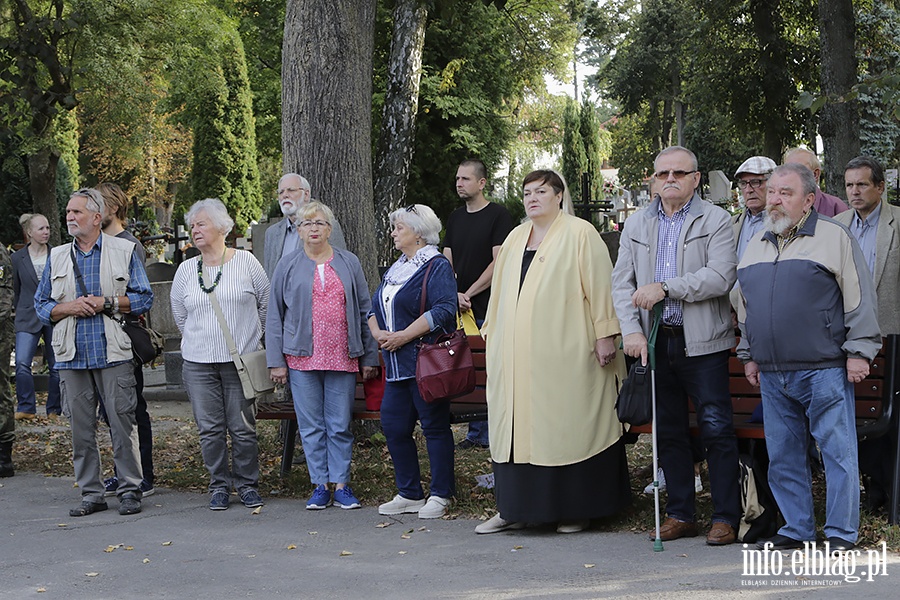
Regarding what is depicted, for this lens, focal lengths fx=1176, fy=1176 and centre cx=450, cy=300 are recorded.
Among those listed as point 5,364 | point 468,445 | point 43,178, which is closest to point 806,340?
point 468,445

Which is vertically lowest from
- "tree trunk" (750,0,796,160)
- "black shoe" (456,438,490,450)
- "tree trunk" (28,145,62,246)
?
"black shoe" (456,438,490,450)

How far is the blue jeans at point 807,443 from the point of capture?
221 inches

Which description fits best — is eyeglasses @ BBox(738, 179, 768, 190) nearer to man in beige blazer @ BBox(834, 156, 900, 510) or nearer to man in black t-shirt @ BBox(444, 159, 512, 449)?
man in beige blazer @ BBox(834, 156, 900, 510)

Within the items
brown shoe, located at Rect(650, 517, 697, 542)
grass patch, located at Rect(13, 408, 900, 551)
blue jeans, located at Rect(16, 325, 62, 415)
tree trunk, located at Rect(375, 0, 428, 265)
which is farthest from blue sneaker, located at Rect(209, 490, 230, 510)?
tree trunk, located at Rect(375, 0, 428, 265)

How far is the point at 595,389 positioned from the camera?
6270 mm

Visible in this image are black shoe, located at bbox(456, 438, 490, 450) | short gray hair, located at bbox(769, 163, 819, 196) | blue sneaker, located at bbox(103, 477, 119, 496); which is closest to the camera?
short gray hair, located at bbox(769, 163, 819, 196)

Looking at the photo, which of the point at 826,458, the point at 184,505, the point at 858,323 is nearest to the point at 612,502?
the point at 826,458

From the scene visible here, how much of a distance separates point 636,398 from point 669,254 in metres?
0.78

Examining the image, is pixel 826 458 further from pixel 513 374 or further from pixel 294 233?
pixel 294 233

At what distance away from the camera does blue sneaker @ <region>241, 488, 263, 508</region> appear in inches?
292

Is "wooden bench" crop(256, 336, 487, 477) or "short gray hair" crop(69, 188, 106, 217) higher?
"short gray hair" crop(69, 188, 106, 217)

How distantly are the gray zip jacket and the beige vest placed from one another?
10.4ft

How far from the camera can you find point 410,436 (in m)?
7.11

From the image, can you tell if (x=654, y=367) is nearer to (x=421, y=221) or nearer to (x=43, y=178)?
(x=421, y=221)
